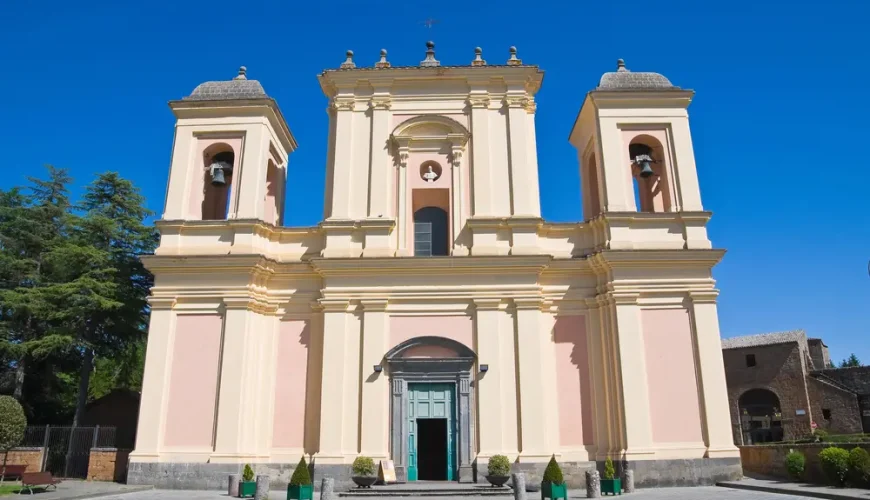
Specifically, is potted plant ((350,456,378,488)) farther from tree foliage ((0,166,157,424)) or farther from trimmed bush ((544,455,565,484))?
tree foliage ((0,166,157,424))

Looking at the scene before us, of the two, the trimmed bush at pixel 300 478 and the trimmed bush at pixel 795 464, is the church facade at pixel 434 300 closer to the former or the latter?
the trimmed bush at pixel 795 464

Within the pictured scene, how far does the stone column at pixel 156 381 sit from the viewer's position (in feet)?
56.3


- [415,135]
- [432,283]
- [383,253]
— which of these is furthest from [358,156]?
[432,283]

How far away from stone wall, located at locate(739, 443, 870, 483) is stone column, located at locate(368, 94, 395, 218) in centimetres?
1318

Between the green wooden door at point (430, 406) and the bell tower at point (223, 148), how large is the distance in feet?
23.4

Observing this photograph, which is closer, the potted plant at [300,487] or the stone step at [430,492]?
the potted plant at [300,487]

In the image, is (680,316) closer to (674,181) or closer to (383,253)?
(674,181)

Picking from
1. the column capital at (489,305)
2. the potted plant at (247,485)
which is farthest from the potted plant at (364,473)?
the column capital at (489,305)

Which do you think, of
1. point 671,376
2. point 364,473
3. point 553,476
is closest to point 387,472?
point 364,473

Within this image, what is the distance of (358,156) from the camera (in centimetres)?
2019

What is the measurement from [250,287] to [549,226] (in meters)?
9.30

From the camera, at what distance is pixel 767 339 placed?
36.8 metres

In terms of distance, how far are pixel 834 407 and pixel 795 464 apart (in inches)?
791

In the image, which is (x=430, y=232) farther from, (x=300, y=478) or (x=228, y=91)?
(x=300, y=478)
